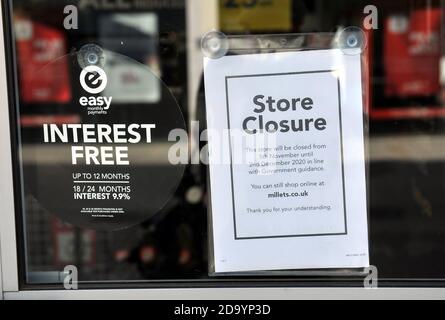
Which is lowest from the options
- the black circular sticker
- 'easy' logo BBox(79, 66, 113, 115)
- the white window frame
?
the white window frame

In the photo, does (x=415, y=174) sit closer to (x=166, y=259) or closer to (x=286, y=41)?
(x=166, y=259)

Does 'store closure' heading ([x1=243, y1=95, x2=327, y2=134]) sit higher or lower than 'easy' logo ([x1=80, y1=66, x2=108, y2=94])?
lower

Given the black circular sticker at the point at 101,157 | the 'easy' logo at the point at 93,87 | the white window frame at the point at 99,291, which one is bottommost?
the white window frame at the point at 99,291

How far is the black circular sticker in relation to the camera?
1764 mm

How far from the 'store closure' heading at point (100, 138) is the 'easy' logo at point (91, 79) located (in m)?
0.10

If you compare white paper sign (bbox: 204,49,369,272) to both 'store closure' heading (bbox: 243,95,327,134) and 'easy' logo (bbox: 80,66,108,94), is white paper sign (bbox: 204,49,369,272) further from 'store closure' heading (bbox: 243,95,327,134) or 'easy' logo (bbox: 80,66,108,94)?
'easy' logo (bbox: 80,66,108,94)

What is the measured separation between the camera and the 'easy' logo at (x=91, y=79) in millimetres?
1755

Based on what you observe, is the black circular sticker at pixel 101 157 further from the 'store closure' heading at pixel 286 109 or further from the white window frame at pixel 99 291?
the 'store closure' heading at pixel 286 109

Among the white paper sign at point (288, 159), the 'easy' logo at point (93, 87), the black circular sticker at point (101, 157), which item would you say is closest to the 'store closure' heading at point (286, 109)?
the white paper sign at point (288, 159)

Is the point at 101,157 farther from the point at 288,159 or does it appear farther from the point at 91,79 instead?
the point at 288,159

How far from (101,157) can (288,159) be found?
1.78 ft

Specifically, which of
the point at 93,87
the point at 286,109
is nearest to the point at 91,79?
the point at 93,87

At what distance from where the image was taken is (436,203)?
310 centimetres

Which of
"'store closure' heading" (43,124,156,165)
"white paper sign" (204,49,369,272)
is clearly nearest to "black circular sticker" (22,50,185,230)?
"'store closure' heading" (43,124,156,165)
